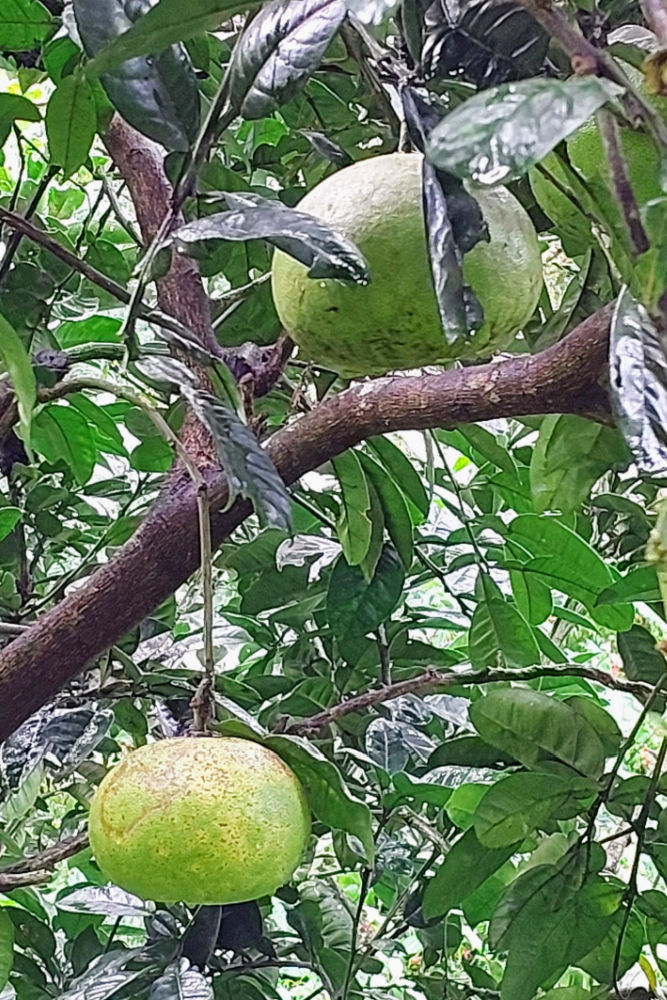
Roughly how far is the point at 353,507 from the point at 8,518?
28 centimetres

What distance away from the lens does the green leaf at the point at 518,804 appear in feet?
2.22

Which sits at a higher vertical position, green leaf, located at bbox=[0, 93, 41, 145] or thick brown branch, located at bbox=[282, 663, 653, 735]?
green leaf, located at bbox=[0, 93, 41, 145]

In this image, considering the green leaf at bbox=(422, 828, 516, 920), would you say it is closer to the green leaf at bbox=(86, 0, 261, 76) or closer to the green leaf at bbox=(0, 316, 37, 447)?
the green leaf at bbox=(0, 316, 37, 447)

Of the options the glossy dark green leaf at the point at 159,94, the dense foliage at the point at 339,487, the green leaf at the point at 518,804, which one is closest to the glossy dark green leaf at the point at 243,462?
the dense foliage at the point at 339,487

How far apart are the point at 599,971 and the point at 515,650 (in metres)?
0.23

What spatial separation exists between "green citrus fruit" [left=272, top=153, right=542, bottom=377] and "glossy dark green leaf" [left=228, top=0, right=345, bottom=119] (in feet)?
0.25

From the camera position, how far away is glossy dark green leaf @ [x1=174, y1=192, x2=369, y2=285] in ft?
1.50

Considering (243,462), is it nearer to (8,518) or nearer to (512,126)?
(512,126)

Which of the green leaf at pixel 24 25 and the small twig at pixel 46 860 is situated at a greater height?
the green leaf at pixel 24 25

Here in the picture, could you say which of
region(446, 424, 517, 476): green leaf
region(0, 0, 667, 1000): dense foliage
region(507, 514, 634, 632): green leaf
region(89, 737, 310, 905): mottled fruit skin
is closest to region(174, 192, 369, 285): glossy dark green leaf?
region(0, 0, 667, 1000): dense foliage

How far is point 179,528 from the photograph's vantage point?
27.3 inches

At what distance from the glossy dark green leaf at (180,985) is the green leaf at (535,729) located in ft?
0.67

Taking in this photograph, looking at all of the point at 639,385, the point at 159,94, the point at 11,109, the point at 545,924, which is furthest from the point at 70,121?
the point at 545,924

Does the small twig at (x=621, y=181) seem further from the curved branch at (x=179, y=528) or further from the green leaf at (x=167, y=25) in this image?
the curved branch at (x=179, y=528)
